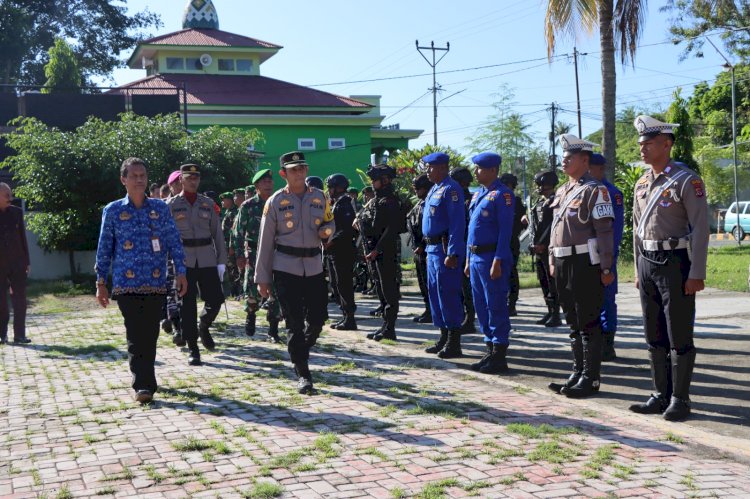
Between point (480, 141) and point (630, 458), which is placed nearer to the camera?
point (630, 458)

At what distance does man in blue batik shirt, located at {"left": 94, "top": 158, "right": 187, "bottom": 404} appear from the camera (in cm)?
754

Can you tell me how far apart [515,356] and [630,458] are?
4.13m

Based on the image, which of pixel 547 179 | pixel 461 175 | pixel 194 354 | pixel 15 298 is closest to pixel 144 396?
pixel 194 354

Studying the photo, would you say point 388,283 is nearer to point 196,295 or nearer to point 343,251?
point 343,251

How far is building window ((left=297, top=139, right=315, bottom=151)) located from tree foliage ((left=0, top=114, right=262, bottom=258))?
71.6ft

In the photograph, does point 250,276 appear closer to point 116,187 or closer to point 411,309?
point 411,309

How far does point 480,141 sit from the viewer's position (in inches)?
2511

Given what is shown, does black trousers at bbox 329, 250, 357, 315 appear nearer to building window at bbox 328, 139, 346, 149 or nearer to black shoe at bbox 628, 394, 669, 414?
black shoe at bbox 628, 394, 669, 414

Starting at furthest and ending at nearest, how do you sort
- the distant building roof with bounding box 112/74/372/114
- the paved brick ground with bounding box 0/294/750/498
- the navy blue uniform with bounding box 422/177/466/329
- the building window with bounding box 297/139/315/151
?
the building window with bounding box 297/139/315/151 < the distant building roof with bounding box 112/74/372/114 < the navy blue uniform with bounding box 422/177/466/329 < the paved brick ground with bounding box 0/294/750/498

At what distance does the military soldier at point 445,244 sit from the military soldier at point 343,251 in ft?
8.06

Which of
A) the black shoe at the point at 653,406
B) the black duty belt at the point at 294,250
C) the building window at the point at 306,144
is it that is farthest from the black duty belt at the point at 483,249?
the building window at the point at 306,144

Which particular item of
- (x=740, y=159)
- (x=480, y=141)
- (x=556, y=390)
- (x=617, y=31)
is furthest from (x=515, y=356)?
(x=480, y=141)

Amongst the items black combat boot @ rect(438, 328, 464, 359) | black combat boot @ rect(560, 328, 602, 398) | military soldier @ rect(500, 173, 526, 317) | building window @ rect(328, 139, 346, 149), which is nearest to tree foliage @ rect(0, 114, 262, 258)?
military soldier @ rect(500, 173, 526, 317)

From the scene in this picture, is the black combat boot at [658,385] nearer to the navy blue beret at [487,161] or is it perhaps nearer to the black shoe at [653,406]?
the black shoe at [653,406]
